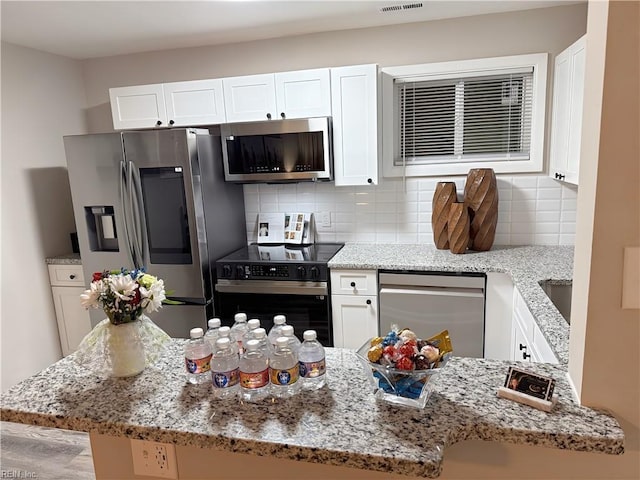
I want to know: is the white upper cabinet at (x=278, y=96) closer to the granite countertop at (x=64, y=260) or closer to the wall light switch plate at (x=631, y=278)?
the granite countertop at (x=64, y=260)

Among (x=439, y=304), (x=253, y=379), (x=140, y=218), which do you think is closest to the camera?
(x=253, y=379)

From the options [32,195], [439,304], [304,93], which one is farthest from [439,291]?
[32,195]

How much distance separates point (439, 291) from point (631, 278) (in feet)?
5.84

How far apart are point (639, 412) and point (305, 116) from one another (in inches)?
98.4

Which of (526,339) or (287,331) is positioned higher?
(287,331)

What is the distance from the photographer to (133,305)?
1.14 metres

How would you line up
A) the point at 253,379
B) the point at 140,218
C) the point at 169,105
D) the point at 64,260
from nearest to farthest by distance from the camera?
1. the point at 253,379
2. the point at 140,218
3. the point at 169,105
4. the point at 64,260

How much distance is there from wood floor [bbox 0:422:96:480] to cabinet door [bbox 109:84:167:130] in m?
2.10

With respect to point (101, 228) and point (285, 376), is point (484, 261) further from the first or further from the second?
point (101, 228)

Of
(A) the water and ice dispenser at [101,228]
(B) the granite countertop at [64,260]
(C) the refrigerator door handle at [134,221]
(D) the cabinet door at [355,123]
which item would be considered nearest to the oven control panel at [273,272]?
(C) the refrigerator door handle at [134,221]

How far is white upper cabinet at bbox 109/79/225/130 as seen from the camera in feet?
10.1

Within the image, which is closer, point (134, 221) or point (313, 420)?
point (313, 420)

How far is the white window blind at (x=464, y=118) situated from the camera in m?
2.96

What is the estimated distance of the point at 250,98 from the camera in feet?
9.96
